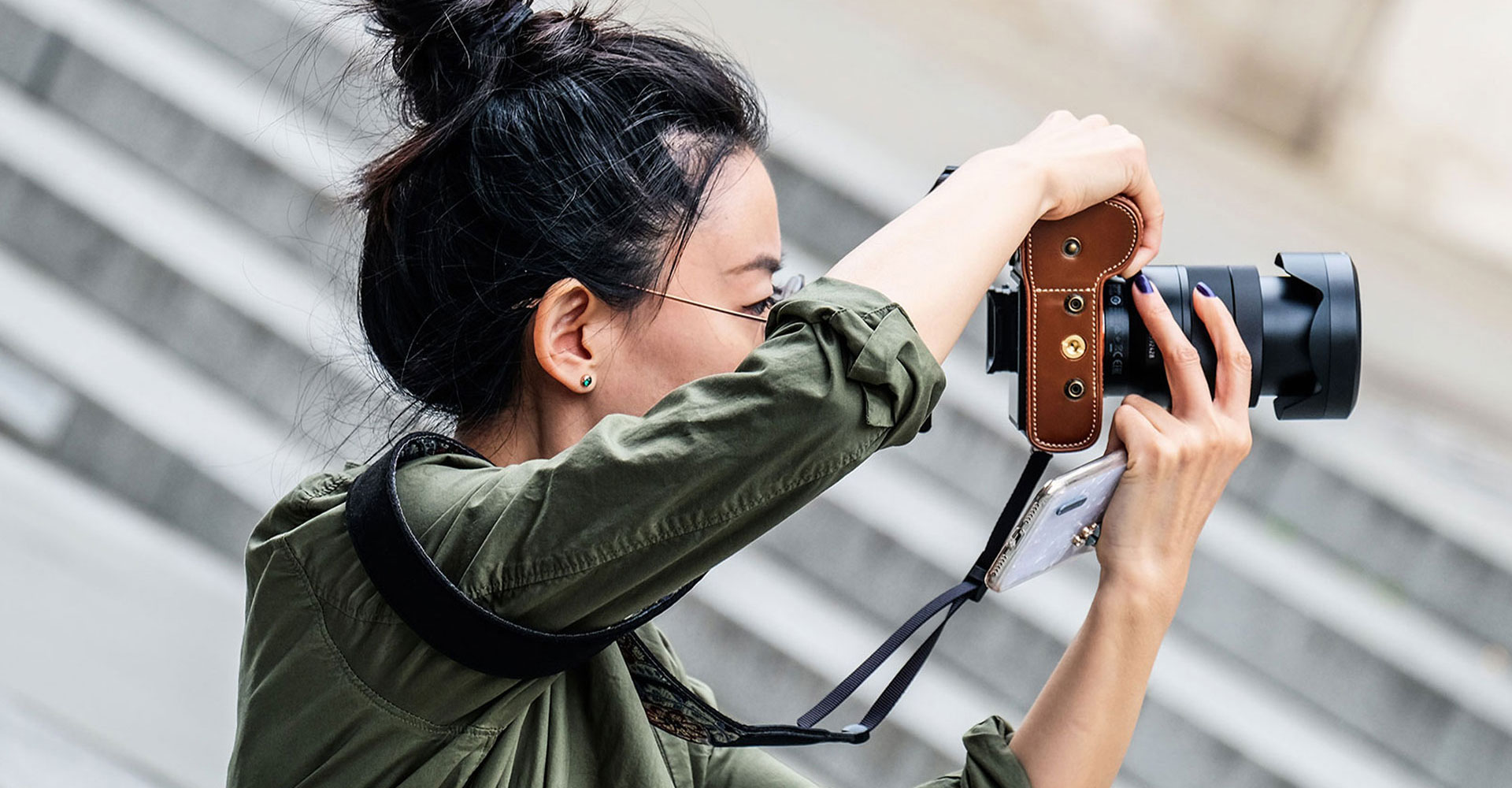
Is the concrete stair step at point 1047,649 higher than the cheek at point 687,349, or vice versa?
the cheek at point 687,349

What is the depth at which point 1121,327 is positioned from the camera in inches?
36.4

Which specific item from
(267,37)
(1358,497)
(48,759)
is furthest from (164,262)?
(1358,497)

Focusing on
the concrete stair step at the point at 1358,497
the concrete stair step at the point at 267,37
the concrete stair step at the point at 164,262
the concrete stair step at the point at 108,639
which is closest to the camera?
the concrete stair step at the point at 108,639

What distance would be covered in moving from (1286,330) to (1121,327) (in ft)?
0.45

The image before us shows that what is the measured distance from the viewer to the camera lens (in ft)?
3.09

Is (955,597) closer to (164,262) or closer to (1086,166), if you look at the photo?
(1086,166)

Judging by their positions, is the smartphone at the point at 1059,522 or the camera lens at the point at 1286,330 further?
the camera lens at the point at 1286,330

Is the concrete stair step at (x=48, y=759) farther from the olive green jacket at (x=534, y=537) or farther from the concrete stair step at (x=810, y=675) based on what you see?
the olive green jacket at (x=534, y=537)

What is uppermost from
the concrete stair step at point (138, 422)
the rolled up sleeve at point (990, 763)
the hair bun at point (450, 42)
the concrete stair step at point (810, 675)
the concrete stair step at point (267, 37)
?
Answer: the concrete stair step at point (267, 37)

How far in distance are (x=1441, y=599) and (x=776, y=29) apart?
6.40ft

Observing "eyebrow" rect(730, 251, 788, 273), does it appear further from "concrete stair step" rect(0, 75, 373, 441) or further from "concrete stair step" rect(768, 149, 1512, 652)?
"concrete stair step" rect(0, 75, 373, 441)

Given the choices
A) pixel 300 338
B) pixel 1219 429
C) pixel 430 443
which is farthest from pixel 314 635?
pixel 300 338

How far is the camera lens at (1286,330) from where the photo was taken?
0.94 meters

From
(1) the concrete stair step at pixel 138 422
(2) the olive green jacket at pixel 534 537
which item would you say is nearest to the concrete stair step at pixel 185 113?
(1) the concrete stair step at pixel 138 422
